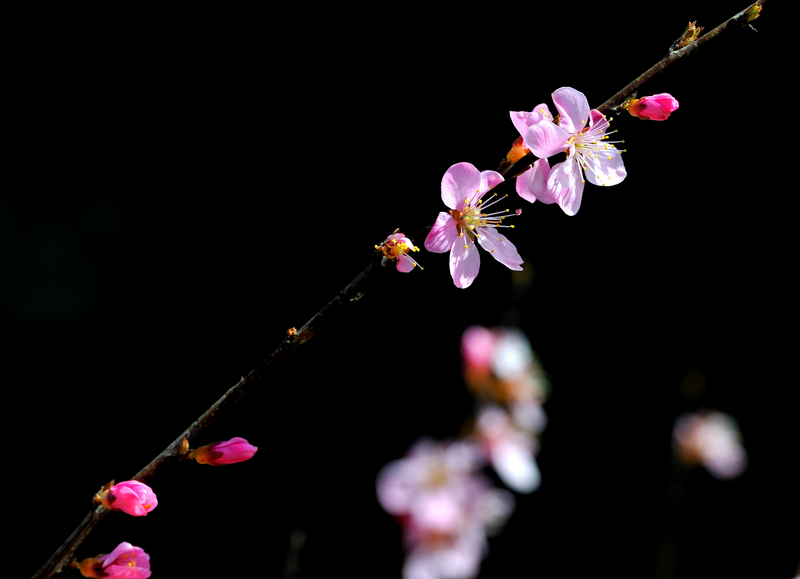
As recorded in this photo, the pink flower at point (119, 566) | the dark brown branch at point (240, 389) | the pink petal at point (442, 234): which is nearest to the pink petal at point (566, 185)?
the pink petal at point (442, 234)

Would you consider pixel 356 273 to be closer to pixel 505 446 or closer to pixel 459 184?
pixel 505 446

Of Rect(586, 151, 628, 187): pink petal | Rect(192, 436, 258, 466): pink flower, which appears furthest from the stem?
Rect(192, 436, 258, 466): pink flower

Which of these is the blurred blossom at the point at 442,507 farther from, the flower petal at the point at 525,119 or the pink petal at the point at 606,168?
the flower petal at the point at 525,119

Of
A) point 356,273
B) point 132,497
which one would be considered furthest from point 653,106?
point 356,273

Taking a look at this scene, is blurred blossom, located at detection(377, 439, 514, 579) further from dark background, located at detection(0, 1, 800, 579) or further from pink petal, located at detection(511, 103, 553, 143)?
pink petal, located at detection(511, 103, 553, 143)

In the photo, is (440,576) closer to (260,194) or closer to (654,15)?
(260,194)
